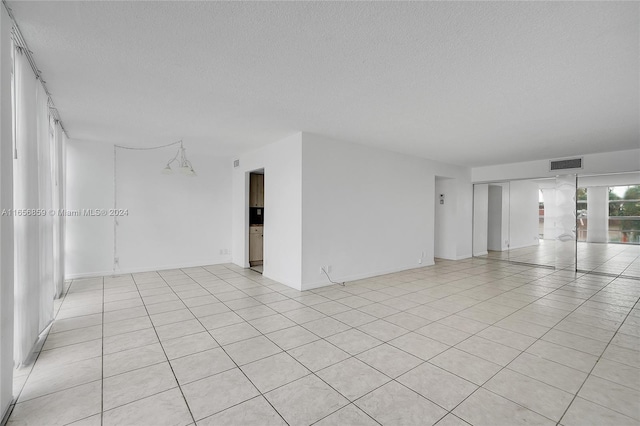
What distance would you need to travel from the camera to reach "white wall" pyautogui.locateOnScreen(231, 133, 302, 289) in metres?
4.77

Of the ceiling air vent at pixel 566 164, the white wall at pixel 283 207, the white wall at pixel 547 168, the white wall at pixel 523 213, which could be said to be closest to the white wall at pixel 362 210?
the white wall at pixel 283 207

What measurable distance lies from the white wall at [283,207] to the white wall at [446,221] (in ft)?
16.3

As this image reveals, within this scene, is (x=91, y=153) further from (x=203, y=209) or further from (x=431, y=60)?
(x=431, y=60)

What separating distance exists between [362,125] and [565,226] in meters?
6.40

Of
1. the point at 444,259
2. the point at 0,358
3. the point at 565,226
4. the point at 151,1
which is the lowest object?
the point at 444,259

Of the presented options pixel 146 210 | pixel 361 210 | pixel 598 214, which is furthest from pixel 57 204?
pixel 598 214

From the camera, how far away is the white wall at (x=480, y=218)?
338 inches

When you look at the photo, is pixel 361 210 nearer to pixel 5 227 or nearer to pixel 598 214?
pixel 5 227

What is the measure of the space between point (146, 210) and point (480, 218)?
31.2ft

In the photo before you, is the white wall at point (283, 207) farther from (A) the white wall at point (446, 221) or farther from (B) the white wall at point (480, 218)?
(B) the white wall at point (480, 218)

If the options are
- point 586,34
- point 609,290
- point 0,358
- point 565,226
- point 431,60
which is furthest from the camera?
point 565,226

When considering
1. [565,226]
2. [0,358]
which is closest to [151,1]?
[0,358]

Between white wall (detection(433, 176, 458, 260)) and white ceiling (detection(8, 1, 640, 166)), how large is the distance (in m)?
3.45

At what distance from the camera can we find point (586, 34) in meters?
2.09
